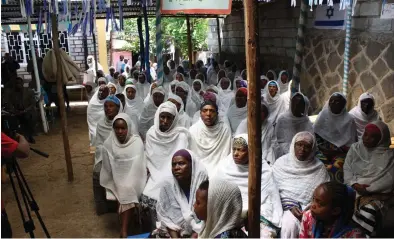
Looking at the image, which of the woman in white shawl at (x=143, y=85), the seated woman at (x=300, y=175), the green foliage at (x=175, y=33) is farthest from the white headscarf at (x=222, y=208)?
the green foliage at (x=175, y=33)

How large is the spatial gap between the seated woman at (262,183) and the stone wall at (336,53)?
3.58 m

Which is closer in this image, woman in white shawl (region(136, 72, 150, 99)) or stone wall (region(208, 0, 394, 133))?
stone wall (region(208, 0, 394, 133))

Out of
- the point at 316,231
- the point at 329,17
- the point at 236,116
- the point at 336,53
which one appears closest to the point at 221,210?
the point at 316,231

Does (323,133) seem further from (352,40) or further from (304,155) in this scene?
(352,40)

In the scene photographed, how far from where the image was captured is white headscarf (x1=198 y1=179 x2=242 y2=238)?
83.2 inches

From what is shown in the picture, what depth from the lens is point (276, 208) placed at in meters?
2.83

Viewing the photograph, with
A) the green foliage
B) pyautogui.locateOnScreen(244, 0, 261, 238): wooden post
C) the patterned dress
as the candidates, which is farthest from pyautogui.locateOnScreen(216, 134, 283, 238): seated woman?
the green foliage

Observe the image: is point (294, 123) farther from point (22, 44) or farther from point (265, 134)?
point (22, 44)

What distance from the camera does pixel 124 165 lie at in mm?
3602

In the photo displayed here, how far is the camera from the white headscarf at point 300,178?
9.84 ft

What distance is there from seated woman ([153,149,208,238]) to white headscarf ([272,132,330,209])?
806mm

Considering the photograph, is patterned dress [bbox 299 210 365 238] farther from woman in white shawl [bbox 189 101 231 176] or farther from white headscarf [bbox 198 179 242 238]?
woman in white shawl [bbox 189 101 231 176]

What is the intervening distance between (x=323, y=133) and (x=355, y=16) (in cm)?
281

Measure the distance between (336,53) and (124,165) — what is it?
5.13 meters
